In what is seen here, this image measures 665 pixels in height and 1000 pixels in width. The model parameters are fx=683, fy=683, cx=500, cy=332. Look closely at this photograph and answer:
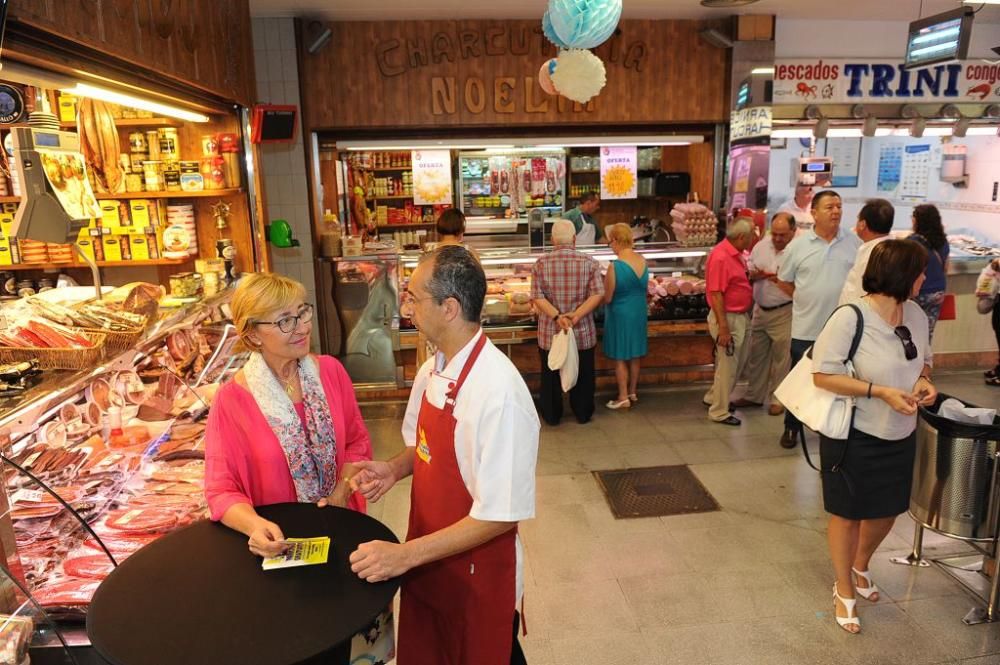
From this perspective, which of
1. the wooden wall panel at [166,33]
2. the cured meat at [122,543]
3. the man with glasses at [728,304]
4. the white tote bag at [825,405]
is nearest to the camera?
the cured meat at [122,543]

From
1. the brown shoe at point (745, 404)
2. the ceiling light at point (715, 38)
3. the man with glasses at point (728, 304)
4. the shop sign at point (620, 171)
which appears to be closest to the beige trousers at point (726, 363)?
the man with glasses at point (728, 304)

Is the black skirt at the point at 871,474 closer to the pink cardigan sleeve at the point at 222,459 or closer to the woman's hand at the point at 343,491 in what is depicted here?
the woman's hand at the point at 343,491

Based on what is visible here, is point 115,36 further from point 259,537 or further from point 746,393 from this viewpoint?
point 746,393

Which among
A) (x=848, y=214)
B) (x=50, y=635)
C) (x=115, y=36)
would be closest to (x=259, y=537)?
(x=50, y=635)

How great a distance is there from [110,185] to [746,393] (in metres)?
5.74

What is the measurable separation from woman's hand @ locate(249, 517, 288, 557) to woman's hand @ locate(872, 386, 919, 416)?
2547 mm

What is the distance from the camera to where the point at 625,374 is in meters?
6.55

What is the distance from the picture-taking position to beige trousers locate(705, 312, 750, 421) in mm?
5980

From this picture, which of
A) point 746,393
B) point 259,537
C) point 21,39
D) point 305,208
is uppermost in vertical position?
point 21,39

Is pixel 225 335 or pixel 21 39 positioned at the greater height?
pixel 21 39

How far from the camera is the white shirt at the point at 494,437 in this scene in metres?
1.86

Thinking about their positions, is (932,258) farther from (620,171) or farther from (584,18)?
(620,171)

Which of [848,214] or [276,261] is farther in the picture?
[848,214]

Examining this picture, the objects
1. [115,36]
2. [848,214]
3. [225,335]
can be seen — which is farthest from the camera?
[848,214]
